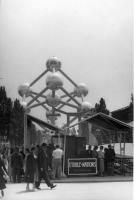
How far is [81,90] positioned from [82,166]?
194 cm

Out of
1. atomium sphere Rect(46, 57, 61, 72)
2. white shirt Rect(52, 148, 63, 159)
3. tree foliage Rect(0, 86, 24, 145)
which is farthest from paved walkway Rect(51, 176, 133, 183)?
atomium sphere Rect(46, 57, 61, 72)

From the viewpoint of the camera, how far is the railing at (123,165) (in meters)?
13.6

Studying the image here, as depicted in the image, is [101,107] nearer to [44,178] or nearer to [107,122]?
[107,122]

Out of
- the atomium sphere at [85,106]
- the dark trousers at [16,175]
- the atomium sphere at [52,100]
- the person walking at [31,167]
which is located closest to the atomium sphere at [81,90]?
the atomium sphere at [85,106]

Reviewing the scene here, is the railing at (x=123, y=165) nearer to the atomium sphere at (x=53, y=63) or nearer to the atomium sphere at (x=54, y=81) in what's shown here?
the atomium sphere at (x=54, y=81)

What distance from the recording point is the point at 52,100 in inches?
512

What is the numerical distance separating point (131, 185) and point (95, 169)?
1.11 metres

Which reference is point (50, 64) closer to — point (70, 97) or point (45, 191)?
point (70, 97)

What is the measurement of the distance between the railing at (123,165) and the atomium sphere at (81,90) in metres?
1.93

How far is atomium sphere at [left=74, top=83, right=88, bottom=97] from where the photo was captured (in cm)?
1257

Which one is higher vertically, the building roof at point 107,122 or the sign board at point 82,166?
the building roof at point 107,122

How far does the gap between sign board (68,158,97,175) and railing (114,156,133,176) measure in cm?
63

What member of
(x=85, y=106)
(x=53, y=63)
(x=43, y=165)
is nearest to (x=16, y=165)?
(x=43, y=165)

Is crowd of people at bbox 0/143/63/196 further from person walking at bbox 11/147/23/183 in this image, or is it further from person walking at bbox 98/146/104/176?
person walking at bbox 98/146/104/176
